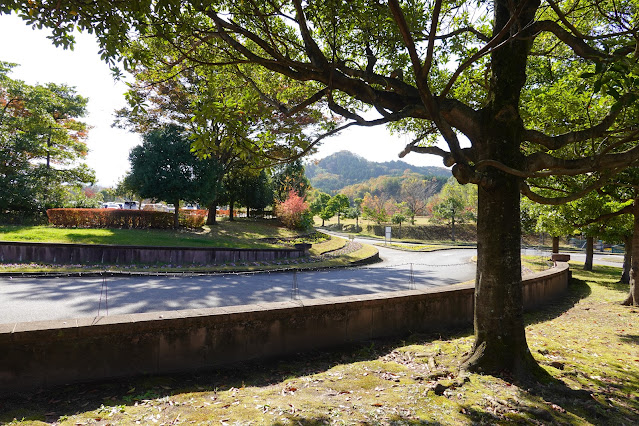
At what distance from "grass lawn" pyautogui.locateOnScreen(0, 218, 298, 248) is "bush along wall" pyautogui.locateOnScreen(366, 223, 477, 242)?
2776 centimetres

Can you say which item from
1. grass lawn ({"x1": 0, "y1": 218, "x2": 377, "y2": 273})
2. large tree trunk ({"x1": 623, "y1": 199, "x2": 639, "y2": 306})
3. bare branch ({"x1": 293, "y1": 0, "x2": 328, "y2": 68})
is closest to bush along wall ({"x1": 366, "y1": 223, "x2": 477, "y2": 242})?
grass lawn ({"x1": 0, "y1": 218, "x2": 377, "y2": 273})

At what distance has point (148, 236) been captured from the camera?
20.1 m

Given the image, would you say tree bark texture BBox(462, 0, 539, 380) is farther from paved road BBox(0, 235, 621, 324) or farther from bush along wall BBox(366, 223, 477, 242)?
bush along wall BBox(366, 223, 477, 242)

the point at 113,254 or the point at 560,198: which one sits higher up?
the point at 560,198

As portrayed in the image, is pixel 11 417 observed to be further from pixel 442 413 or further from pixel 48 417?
pixel 442 413

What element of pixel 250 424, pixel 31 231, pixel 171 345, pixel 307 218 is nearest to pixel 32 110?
pixel 31 231

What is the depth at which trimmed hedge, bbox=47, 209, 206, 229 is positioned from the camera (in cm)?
2119

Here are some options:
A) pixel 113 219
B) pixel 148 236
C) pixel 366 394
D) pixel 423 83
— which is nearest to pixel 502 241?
pixel 423 83

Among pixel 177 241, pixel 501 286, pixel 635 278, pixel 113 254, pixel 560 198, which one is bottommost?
pixel 113 254

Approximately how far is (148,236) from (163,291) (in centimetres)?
1068

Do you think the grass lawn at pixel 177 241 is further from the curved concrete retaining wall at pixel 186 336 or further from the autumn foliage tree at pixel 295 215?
the curved concrete retaining wall at pixel 186 336

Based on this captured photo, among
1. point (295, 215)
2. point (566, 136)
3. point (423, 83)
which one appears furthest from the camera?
point (295, 215)

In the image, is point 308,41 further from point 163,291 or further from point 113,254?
point 113,254

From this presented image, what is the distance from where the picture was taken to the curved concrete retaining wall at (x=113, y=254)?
46.9ft
